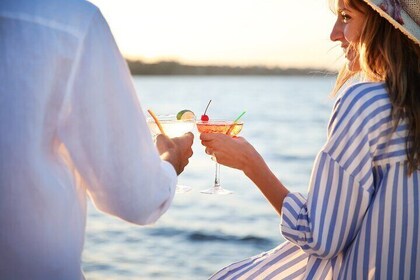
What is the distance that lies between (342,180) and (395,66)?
0.46m

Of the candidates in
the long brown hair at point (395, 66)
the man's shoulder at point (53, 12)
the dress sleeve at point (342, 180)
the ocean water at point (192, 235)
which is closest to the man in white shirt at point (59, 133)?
the man's shoulder at point (53, 12)

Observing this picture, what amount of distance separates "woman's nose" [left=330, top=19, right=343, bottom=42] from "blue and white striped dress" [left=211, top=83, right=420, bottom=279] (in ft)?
1.41

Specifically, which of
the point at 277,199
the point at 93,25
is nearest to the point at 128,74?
the point at 93,25

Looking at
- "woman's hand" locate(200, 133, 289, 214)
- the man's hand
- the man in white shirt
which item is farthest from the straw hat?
the man in white shirt

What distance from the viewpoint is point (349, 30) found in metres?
3.03

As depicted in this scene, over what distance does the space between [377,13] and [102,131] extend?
4.78ft

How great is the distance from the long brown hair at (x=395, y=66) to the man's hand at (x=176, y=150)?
2.57 feet

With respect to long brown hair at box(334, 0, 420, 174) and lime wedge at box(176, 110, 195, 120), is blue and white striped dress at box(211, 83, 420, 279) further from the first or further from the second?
lime wedge at box(176, 110, 195, 120)

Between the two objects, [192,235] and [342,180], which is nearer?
[342,180]

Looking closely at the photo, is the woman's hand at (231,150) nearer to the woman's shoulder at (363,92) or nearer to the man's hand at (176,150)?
the woman's shoulder at (363,92)

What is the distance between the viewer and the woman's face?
3.01 metres

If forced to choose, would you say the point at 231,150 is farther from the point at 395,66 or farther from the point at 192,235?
the point at 192,235

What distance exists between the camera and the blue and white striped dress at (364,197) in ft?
9.00

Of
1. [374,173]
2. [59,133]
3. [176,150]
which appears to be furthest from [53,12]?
[374,173]
